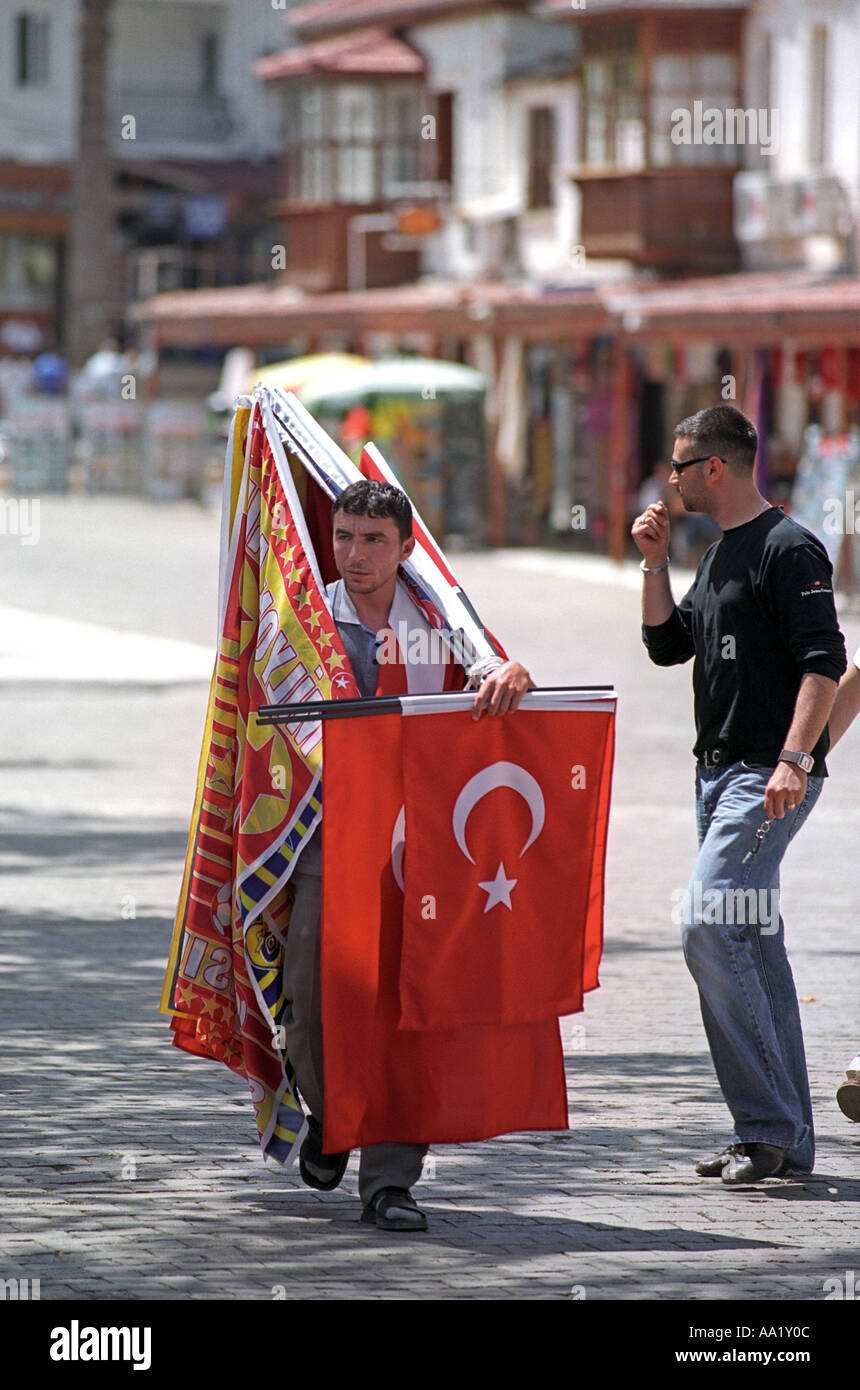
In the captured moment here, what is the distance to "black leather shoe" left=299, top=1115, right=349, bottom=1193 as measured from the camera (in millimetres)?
5797

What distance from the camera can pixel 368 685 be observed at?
230 inches

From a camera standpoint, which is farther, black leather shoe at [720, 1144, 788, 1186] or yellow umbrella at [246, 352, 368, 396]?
yellow umbrella at [246, 352, 368, 396]

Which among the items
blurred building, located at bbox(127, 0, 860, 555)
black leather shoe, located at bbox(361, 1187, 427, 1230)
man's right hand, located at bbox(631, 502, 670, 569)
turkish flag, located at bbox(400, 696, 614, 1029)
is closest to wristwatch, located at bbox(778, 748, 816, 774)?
turkish flag, located at bbox(400, 696, 614, 1029)

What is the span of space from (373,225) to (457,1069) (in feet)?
116

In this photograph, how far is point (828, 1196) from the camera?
19.6ft

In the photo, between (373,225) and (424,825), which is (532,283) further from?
(424,825)

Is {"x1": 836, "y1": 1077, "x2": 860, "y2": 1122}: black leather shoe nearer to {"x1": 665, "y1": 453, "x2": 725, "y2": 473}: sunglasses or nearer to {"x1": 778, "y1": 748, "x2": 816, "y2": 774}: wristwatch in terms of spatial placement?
{"x1": 778, "y1": 748, "x2": 816, "y2": 774}: wristwatch

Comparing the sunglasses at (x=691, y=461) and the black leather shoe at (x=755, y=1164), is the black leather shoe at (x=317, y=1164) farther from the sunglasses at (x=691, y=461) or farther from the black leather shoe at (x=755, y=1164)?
the sunglasses at (x=691, y=461)

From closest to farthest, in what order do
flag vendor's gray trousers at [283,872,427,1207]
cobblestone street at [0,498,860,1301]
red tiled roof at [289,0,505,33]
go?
cobblestone street at [0,498,860,1301]
flag vendor's gray trousers at [283,872,427,1207]
red tiled roof at [289,0,505,33]

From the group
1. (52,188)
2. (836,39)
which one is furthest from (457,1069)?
(52,188)

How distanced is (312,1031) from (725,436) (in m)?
1.73

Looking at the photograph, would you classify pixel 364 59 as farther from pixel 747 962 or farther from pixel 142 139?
pixel 747 962

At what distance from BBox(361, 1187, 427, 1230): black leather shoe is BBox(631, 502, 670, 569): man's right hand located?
1624 millimetres

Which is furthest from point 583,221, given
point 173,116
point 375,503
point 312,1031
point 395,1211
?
point 173,116
